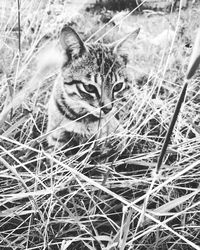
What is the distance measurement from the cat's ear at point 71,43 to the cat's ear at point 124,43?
17 cm

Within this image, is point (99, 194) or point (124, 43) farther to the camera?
point (124, 43)

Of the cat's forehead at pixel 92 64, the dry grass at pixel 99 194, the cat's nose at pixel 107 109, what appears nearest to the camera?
the dry grass at pixel 99 194

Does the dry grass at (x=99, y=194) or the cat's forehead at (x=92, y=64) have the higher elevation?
the cat's forehead at (x=92, y=64)

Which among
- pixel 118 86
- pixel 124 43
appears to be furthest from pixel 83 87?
pixel 124 43

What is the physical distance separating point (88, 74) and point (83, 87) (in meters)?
0.06

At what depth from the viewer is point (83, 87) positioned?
146 cm

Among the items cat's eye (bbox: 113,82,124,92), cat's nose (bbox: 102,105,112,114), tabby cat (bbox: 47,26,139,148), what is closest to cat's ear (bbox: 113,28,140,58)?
tabby cat (bbox: 47,26,139,148)

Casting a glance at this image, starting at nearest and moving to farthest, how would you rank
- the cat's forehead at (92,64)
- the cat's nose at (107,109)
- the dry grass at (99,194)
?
1. the dry grass at (99,194)
2. the cat's nose at (107,109)
3. the cat's forehead at (92,64)

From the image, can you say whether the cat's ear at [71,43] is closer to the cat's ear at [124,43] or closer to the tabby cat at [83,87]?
the tabby cat at [83,87]

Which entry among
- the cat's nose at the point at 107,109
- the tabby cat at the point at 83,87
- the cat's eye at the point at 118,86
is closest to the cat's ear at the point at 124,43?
the tabby cat at the point at 83,87

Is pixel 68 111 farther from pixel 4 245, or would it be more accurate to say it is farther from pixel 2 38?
pixel 4 245

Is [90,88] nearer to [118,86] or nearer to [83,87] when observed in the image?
[83,87]

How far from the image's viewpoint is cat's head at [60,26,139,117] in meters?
1.42

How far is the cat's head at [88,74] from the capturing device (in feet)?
4.66
